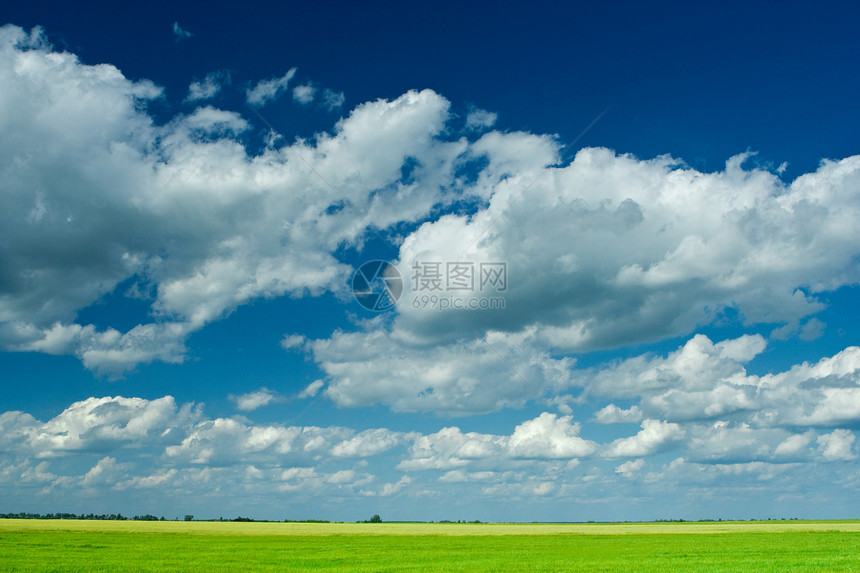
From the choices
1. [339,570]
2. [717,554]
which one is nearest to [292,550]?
[339,570]

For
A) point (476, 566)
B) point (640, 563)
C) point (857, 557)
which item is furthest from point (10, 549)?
point (857, 557)

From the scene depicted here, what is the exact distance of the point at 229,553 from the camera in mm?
58906

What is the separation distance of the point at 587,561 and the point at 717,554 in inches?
618

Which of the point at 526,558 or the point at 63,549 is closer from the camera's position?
the point at 526,558

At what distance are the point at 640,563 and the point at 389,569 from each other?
19173 mm

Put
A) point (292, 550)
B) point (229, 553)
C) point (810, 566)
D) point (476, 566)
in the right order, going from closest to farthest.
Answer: point (810, 566) → point (476, 566) → point (229, 553) → point (292, 550)

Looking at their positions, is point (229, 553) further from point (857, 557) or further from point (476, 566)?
point (857, 557)

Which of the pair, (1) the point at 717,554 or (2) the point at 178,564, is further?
(1) the point at 717,554

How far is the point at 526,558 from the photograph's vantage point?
2084 inches

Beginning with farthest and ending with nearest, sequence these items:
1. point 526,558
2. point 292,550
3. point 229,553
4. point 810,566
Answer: point 292,550, point 229,553, point 526,558, point 810,566

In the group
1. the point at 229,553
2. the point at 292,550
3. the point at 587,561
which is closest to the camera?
the point at 587,561

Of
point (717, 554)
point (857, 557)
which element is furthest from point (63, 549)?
point (857, 557)

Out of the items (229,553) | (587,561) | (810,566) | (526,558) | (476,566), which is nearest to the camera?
(810,566)

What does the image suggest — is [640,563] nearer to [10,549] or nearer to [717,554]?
[717,554]
